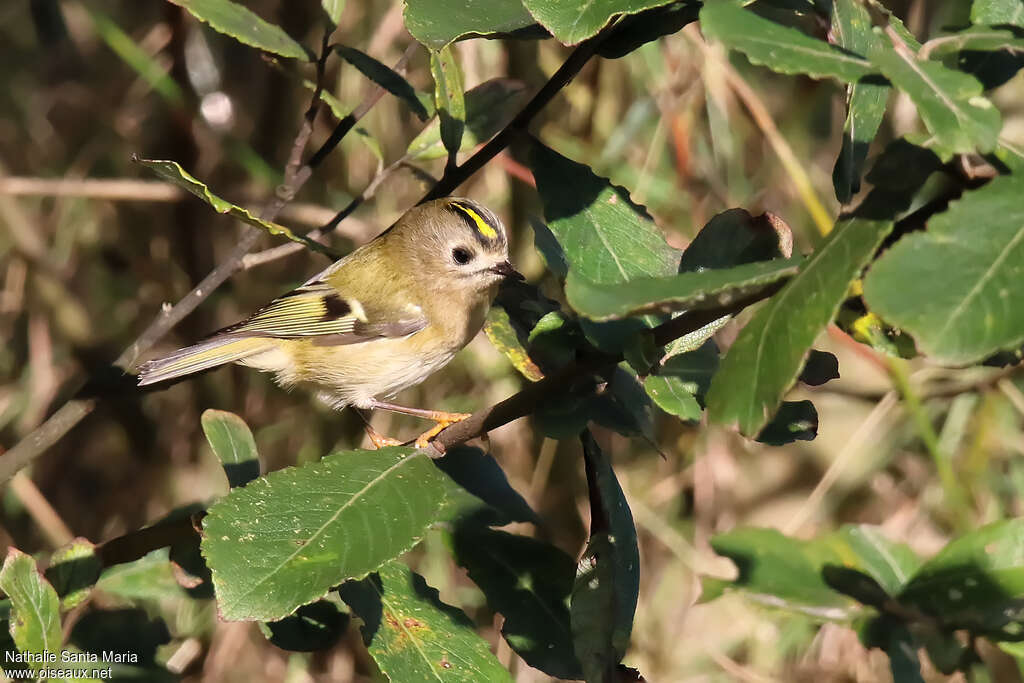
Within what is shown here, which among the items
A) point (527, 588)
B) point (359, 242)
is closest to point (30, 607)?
point (527, 588)

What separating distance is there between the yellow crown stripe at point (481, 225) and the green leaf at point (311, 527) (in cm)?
117

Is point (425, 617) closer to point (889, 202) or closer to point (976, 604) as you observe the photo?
point (976, 604)

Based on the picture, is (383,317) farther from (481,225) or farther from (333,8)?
(333,8)

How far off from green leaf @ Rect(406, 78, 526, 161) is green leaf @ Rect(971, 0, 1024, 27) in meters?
0.78

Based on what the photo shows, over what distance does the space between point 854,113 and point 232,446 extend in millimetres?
957

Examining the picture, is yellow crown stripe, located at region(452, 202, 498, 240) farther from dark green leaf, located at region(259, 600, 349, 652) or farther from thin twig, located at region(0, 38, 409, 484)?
dark green leaf, located at region(259, 600, 349, 652)

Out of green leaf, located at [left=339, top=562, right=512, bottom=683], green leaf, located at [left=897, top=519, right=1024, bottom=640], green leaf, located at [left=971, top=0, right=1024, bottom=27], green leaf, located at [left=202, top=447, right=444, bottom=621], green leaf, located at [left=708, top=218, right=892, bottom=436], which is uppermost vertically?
green leaf, located at [left=971, top=0, right=1024, bottom=27]

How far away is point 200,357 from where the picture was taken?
82.0 inches

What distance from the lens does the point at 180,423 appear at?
2.95 m

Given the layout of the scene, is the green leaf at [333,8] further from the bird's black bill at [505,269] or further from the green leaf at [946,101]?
the green leaf at [946,101]

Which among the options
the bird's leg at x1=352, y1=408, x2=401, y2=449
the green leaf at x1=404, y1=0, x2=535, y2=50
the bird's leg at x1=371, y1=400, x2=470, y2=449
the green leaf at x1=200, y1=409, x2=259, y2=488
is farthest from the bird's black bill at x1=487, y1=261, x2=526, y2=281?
the green leaf at x1=404, y1=0, x2=535, y2=50

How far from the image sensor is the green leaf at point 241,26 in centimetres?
145

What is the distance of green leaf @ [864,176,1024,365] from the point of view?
26.9 inches

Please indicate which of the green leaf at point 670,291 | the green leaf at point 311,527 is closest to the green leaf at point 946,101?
the green leaf at point 670,291
